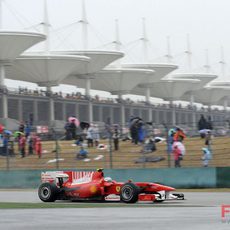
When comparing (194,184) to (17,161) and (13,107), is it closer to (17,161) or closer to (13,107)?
(17,161)

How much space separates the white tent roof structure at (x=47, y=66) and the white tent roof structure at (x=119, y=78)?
17900mm

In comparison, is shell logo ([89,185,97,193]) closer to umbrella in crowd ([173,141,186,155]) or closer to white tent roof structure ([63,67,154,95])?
umbrella in crowd ([173,141,186,155])

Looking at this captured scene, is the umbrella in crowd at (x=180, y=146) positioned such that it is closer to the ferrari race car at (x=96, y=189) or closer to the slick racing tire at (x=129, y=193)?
the ferrari race car at (x=96, y=189)

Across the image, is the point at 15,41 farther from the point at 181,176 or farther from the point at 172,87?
the point at 172,87

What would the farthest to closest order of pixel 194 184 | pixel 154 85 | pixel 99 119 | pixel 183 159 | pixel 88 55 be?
pixel 154 85 < pixel 99 119 < pixel 88 55 < pixel 183 159 < pixel 194 184

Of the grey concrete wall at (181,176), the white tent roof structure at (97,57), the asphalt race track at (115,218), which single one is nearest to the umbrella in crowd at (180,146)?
the grey concrete wall at (181,176)

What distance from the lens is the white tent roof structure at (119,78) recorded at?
106575mm

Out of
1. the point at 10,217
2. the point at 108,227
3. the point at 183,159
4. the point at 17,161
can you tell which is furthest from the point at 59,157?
the point at 108,227

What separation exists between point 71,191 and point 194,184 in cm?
727

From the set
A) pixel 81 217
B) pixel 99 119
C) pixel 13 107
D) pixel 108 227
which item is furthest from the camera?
pixel 99 119

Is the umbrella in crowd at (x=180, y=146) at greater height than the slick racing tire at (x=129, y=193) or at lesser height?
greater

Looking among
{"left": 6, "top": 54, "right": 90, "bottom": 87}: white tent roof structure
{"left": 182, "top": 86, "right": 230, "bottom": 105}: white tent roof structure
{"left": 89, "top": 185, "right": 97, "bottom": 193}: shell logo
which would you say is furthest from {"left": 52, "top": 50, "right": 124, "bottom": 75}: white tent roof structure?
{"left": 89, "top": 185, "right": 97, "bottom": 193}: shell logo

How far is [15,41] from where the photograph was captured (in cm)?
7388

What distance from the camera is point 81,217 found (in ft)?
43.7
